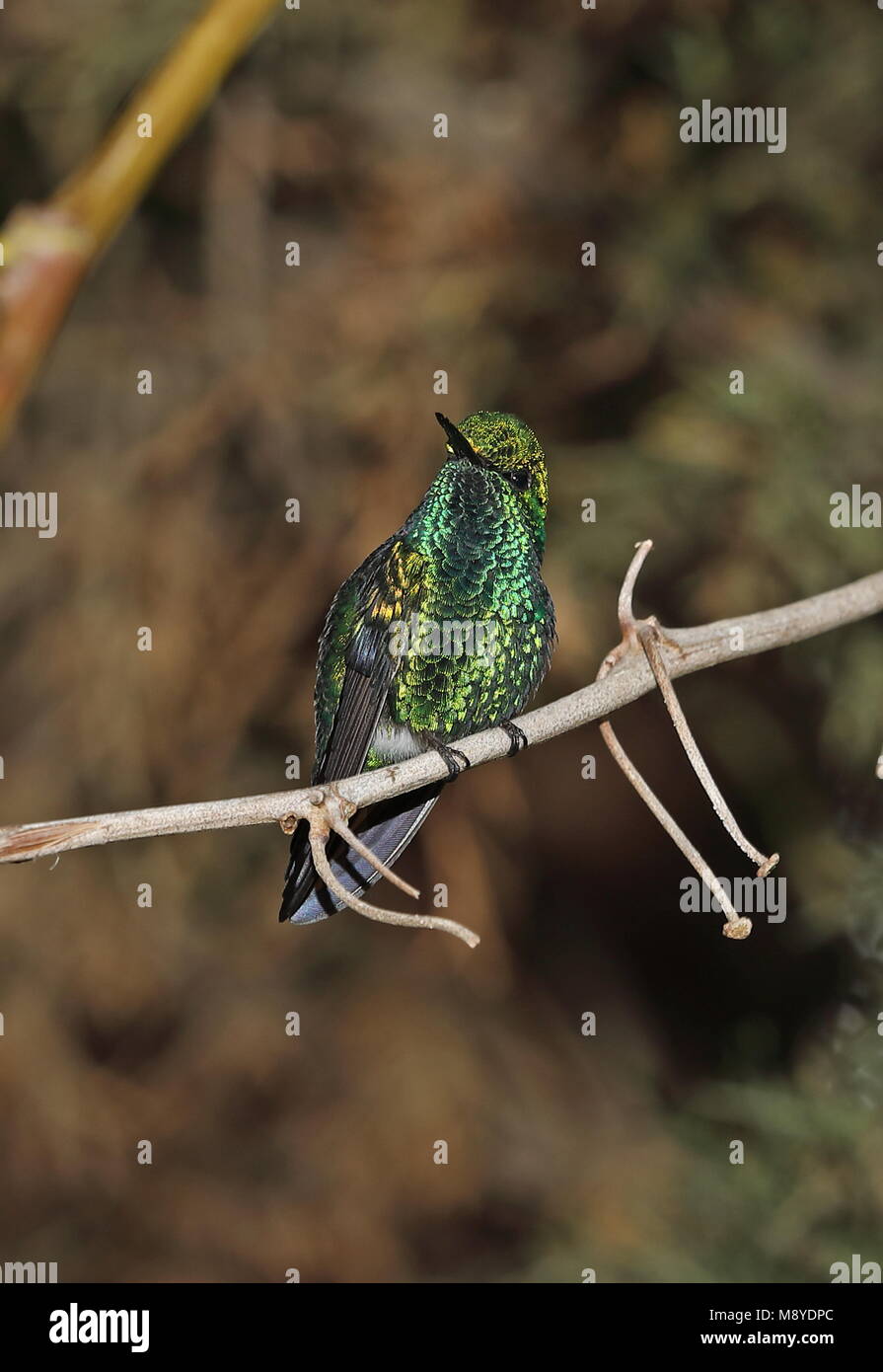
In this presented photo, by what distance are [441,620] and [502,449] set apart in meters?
0.25

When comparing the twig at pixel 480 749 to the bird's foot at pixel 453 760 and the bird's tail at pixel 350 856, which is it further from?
the bird's tail at pixel 350 856

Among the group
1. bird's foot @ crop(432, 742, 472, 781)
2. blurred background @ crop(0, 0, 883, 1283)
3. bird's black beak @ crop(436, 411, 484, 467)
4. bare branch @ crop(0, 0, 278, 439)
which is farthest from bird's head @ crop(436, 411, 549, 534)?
blurred background @ crop(0, 0, 883, 1283)

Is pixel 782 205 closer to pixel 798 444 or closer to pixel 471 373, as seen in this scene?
pixel 798 444

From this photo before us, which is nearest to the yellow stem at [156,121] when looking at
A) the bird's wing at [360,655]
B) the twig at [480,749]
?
the bird's wing at [360,655]

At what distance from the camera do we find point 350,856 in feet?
5.49

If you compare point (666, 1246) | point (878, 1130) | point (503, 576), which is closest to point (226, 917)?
point (666, 1246)

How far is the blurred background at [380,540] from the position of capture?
324 cm

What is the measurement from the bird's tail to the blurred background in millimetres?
1438

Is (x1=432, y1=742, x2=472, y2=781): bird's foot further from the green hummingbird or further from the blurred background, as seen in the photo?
the blurred background

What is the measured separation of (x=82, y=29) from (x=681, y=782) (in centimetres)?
268

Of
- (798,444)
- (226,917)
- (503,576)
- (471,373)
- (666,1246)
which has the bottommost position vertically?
(666,1246)

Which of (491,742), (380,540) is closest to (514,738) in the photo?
(491,742)

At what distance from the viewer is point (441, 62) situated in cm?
351

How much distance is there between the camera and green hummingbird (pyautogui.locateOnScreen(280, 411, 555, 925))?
1748 mm
